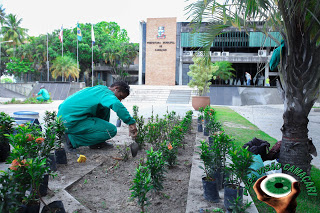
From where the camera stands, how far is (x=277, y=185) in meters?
1.13

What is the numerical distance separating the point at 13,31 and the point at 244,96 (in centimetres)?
3626

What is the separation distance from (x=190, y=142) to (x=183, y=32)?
30.8 metres

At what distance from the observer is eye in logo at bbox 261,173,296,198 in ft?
3.61

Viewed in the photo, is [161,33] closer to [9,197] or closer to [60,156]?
[60,156]

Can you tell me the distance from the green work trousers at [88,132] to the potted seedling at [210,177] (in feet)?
6.68

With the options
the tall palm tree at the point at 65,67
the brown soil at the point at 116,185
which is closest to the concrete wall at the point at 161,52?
the tall palm tree at the point at 65,67

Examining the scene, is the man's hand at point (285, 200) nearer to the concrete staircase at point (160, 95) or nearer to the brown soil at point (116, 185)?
the brown soil at point (116, 185)

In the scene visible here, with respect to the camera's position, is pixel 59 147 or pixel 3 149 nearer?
pixel 59 147

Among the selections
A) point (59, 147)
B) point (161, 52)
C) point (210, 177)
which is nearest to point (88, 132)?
point (59, 147)

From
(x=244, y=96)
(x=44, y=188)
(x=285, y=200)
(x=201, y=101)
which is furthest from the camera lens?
(x=244, y=96)

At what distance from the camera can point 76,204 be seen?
89.7 inches

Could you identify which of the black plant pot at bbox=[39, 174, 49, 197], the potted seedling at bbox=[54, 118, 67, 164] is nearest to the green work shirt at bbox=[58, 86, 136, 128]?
the potted seedling at bbox=[54, 118, 67, 164]

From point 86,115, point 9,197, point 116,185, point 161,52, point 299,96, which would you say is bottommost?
point 116,185

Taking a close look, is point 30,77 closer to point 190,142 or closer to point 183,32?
point 183,32
